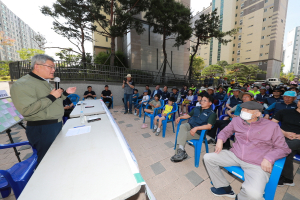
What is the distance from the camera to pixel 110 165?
1.02m

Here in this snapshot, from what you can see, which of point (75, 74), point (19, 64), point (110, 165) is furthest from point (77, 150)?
point (19, 64)

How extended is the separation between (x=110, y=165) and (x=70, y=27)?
1308cm

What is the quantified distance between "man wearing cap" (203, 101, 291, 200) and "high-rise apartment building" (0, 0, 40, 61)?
63.8 m

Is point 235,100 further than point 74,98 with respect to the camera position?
No

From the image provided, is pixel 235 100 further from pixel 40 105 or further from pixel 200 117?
pixel 40 105

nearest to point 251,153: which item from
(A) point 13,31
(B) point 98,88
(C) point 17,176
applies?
(C) point 17,176

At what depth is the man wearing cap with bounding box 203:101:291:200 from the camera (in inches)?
56.9

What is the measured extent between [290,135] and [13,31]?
80.1 meters

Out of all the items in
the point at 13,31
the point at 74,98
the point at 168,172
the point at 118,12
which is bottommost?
the point at 168,172

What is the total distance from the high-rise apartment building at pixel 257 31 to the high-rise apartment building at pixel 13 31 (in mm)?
75158

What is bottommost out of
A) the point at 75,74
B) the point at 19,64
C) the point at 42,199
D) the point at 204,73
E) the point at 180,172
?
the point at 180,172

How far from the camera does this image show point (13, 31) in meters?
48.0

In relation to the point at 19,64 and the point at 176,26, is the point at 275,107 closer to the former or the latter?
the point at 176,26

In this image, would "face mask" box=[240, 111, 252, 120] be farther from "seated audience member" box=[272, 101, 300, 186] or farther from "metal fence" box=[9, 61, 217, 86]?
"metal fence" box=[9, 61, 217, 86]
